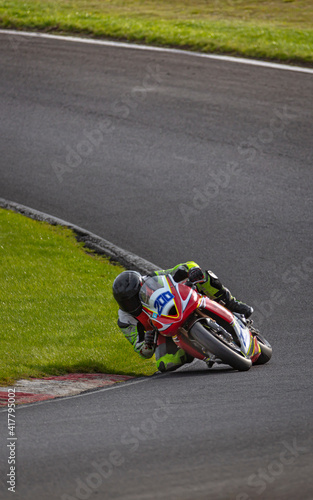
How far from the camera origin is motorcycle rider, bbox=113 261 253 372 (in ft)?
23.2

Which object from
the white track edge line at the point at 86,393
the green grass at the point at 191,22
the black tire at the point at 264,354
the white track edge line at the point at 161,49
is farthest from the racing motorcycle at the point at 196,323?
the green grass at the point at 191,22

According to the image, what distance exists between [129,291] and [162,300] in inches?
16.1

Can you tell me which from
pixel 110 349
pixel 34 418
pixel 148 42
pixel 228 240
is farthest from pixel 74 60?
pixel 34 418

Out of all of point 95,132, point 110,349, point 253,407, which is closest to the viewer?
point 253,407

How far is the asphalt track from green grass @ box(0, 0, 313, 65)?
3.30 feet

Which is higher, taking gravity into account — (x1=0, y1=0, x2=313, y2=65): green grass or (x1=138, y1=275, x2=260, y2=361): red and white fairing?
(x1=0, y1=0, x2=313, y2=65): green grass

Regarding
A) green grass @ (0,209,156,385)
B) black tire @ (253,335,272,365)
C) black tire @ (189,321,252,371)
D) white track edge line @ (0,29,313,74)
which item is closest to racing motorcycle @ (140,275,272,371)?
black tire @ (189,321,252,371)

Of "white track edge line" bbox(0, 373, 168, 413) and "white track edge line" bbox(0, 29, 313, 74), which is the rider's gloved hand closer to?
"white track edge line" bbox(0, 373, 168, 413)

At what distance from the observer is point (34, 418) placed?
588 cm

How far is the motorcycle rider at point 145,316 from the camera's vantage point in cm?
708

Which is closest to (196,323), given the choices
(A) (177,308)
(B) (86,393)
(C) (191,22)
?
(A) (177,308)

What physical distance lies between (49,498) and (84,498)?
197mm

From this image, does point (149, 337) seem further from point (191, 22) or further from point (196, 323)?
point (191, 22)

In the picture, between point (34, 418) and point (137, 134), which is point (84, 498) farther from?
point (137, 134)
